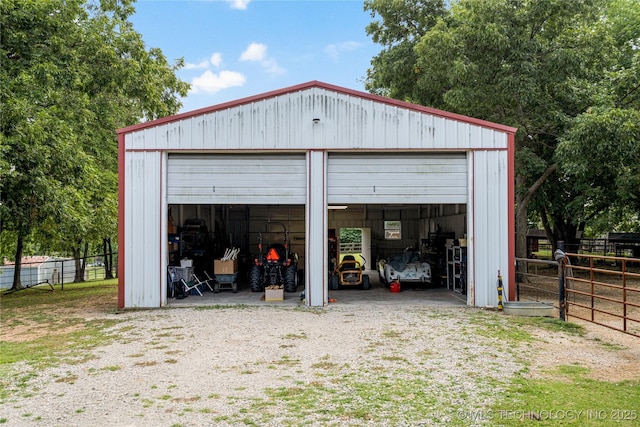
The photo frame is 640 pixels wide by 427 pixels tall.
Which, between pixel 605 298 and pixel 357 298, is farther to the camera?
pixel 357 298

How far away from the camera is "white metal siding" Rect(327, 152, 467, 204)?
33.1 feet

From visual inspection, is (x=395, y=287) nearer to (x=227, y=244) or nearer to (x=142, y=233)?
(x=142, y=233)

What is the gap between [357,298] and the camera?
11195 mm

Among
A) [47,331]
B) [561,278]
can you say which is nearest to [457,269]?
[561,278]

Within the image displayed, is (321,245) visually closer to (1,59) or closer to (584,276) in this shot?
(1,59)

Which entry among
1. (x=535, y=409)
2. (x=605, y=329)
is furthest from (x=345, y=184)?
(x=535, y=409)

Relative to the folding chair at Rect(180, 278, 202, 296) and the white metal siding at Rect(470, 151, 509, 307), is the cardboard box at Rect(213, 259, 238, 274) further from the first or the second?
the white metal siding at Rect(470, 151, 509, 307)

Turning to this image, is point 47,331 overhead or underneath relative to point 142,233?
underneath

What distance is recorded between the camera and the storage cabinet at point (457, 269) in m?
11.5

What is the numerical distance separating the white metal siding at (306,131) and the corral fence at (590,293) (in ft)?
9.97

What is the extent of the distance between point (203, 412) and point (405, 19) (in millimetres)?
15770

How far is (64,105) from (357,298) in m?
9.60

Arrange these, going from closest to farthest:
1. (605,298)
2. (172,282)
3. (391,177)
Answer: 1. (605,298)
2. (391,177)
3. (172,282)

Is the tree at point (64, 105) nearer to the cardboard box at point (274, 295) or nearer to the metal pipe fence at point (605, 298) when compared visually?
the cardboard box at point (274, 295)
